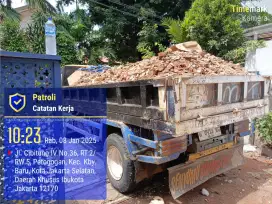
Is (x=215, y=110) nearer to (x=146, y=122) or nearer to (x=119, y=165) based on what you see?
(x=146, y=122)

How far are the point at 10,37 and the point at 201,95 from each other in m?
10.2

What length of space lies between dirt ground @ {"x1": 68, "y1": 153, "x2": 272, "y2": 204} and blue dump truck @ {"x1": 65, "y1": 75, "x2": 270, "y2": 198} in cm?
24

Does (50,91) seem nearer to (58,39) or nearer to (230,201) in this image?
(230,201)

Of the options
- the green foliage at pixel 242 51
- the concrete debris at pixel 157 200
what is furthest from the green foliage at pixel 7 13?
the concrete debris at pixel 157 200

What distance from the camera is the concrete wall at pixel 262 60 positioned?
512 centimetres

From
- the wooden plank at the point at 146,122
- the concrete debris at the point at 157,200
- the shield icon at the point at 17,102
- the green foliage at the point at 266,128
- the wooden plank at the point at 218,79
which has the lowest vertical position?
the concrete debris at the point at 157,200

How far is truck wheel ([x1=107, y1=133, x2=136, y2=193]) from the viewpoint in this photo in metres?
2.79

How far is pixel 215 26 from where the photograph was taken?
261 inches

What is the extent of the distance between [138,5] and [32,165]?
37.7 ft

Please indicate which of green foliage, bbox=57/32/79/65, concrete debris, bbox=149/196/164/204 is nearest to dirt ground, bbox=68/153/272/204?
concrete debris, bbox=149/196/164/204

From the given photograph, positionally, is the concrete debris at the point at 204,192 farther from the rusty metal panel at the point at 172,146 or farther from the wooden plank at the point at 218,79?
the wooden plank at the point at 218,79

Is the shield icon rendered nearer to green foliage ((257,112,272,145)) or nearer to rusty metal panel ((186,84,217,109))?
rusty metal panel ((186,84,217,109))

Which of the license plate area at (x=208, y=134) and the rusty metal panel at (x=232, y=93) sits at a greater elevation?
the rusty metal panel at (x=232, y=93)

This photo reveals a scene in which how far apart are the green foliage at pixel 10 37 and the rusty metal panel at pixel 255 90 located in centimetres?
991
